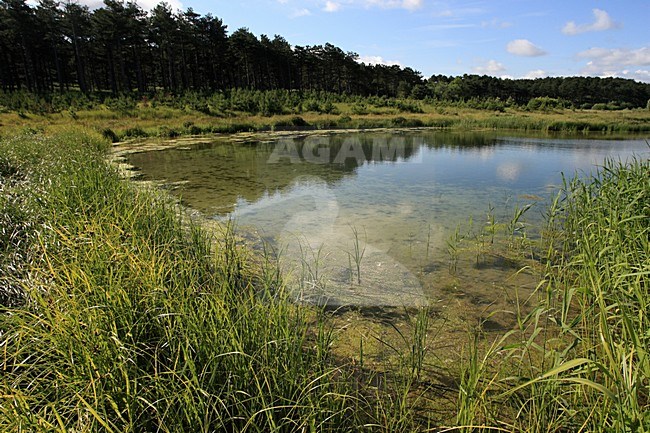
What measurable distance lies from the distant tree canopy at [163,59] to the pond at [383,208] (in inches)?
947

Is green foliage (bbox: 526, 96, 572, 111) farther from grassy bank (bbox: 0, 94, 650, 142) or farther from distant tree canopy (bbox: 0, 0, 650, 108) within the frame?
distant tree canopy (bbox: 0, 0, 650, 108)

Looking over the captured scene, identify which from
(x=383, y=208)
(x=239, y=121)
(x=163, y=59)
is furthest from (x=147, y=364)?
(x=163, y=59)

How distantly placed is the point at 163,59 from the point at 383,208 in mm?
39266

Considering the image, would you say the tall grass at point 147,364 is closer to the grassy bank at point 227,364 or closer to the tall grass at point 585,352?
the grassy bank at point 227,364

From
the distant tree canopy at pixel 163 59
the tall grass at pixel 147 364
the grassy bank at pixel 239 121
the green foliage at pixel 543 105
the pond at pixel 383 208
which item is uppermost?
the distant tree canopy at pixel 163 59

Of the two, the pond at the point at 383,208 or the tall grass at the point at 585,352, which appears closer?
the tall grass at the point at 585,352

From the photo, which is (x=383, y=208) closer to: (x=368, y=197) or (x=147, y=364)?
(x=368, y=197)

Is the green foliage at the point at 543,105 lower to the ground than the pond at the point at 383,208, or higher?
higher

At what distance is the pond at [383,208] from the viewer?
3.48 metres

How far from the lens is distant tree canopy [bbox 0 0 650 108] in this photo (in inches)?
1166

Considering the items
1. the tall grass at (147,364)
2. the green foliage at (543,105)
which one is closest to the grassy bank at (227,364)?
the tall grass at (147,364)

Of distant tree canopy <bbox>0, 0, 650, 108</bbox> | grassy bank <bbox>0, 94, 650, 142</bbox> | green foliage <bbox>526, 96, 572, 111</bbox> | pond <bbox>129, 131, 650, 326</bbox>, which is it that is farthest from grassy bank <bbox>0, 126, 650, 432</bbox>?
green foliage <bbox>526, 96, 572, 111</bbox>

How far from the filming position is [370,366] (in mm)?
2332

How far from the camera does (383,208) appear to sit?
6238 mm
